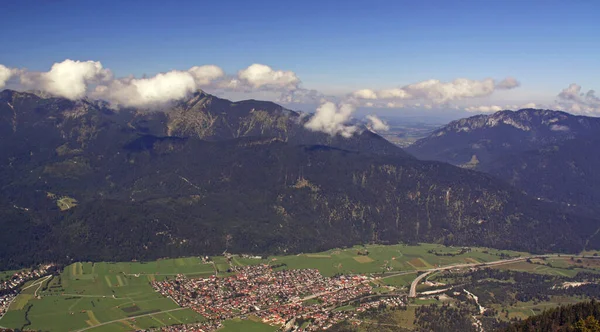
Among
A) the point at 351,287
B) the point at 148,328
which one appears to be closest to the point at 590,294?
the point at 351,287

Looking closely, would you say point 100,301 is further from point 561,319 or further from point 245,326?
point 561,319

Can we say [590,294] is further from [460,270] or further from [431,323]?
[431,323]

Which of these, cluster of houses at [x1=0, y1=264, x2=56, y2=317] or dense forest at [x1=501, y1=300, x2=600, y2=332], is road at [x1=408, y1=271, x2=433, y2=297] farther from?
cluster of houses at [x1=0, y1=264, x2=56, y2=317]

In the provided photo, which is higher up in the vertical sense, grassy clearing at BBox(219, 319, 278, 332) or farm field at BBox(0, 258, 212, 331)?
farm field at BBox(0, 258, 212, 331)

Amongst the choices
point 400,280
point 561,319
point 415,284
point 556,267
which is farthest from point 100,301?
point 556,267

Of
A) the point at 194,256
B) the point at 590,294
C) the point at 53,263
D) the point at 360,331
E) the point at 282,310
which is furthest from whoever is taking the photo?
the point at 194,256

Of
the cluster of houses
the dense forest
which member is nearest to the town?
the cluster of houses

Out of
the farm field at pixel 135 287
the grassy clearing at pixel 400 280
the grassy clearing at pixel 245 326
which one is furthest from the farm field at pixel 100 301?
the grassy clearing at pixel 400 280
